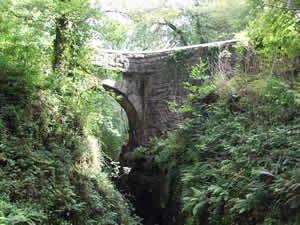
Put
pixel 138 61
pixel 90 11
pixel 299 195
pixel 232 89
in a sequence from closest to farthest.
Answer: pixel 299 195
pixel 90 11
pixel 232 89
pixel 138 61

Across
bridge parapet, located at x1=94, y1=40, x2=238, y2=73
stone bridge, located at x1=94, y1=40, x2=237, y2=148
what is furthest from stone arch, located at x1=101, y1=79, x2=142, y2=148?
bridge parapet, located at x1=94, y1=40, x2=238, y2=73

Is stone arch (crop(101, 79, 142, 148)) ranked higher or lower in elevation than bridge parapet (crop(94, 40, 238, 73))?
lower

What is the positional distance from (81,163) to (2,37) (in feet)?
9.21

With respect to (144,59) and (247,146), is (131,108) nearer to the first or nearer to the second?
(144,59)

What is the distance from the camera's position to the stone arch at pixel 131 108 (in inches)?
421

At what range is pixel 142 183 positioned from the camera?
851 cm

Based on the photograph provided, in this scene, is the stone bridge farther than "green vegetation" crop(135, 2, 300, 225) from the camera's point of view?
Yes

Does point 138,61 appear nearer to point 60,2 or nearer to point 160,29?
point 60,2

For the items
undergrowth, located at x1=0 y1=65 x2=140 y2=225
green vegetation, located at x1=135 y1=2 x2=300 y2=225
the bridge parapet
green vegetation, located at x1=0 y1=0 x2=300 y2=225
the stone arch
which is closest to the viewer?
green vegetation, located at x1=135 y1=2 x2=300 y2=225

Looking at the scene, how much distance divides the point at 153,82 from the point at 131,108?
5.21 ft

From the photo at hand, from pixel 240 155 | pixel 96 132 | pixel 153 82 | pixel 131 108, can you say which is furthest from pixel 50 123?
pixel 131 108

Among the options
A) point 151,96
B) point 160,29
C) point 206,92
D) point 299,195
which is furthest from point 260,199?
point 160,29

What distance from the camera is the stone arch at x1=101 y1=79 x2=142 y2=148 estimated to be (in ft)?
35.1

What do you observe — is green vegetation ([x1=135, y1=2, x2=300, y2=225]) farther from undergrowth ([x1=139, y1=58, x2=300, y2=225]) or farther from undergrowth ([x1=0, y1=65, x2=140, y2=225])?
undergrowth ([x1=0, y1=65, x2=140, y2=225])
